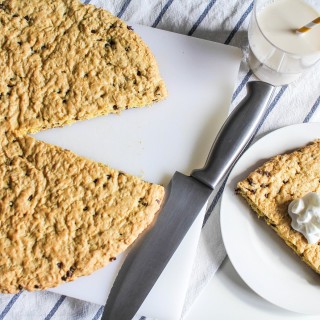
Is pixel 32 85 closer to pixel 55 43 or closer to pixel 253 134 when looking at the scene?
pixel 55 43

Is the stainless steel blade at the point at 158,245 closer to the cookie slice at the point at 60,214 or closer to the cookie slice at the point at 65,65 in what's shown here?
the cookie slice at the point at 60,214

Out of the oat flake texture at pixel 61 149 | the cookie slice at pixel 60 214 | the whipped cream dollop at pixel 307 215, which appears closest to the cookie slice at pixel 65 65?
the oat flake texture at pixel 61 149

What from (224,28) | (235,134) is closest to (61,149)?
(235,134)

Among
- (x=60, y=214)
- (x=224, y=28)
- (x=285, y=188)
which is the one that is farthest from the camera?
(x=224, y=28)

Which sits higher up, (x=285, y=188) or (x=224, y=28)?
(x=224, y=28)

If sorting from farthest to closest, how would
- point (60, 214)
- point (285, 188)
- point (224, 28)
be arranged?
1. point (224, 28)
2. point (285, 188)
3. point (60, 214)

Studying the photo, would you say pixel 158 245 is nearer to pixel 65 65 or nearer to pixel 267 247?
pixel 267 247

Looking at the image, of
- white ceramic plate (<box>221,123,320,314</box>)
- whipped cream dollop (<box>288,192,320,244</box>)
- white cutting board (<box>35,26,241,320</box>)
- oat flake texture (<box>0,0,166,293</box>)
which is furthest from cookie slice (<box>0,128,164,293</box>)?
whipped cream dollop (<box>288,192,320,244</box>)

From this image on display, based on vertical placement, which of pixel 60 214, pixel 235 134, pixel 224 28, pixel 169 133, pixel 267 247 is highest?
pixel 224 28
